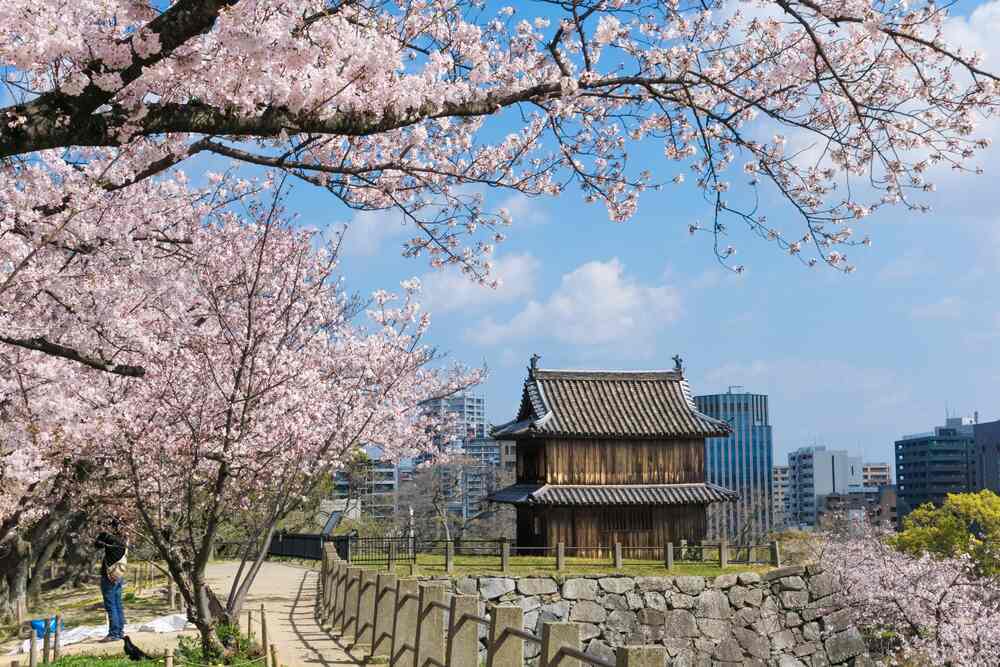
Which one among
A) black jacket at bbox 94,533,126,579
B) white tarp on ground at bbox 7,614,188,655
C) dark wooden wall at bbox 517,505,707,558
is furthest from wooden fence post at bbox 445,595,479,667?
dark wooden wall at bbox 517,505,707,558

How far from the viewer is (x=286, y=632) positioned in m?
16.4

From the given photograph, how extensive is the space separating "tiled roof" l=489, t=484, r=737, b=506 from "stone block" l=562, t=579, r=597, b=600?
4.42 meters

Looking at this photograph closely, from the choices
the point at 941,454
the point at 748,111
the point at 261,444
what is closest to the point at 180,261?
the point at 261,444

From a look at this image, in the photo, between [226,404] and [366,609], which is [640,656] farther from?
[366,609]

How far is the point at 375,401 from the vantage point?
14.8 meters

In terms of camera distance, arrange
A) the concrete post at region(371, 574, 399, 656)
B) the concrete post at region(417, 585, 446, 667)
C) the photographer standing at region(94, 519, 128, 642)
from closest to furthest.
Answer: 1. the concrete post at region(417, 585, 446, 667)
2. the concrete post at region(371, 574, 399, 656)
3. the photographer standing at region(94, 519, 128, 642)

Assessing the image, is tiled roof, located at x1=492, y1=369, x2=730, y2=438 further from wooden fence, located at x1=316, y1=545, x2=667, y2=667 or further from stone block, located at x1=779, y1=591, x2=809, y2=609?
wooden fence, located at x1=316, y1=545, x2=667, y2=667

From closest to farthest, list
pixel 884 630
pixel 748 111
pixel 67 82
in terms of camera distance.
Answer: pixel 67 82 → pixel 748 111 → pixel 884 630

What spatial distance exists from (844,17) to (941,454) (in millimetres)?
137942

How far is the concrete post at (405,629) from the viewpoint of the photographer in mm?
9836

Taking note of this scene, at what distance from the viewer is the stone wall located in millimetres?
26438

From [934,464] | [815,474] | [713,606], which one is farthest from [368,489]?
[815,474]

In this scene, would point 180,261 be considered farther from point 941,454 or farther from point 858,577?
point 941,454

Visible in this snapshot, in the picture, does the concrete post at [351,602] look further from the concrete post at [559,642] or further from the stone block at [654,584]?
the stone block at [654,584]
